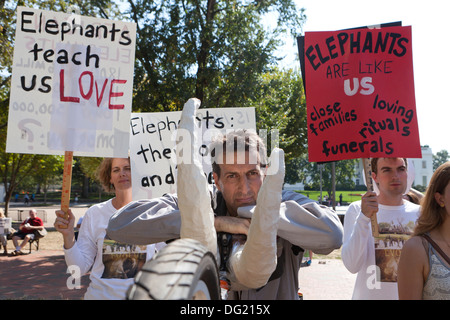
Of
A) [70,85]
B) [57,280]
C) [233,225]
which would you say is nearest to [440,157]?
[57,280]

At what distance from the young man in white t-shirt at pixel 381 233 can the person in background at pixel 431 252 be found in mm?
388

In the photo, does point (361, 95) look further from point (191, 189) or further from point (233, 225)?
point (191, 189)

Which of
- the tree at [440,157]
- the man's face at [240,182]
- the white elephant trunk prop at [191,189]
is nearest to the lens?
the white elephant trunk prop at [191,189]

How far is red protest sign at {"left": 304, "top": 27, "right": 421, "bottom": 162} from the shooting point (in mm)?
3170

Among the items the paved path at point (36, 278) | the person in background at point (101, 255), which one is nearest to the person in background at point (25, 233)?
the paved path at point (36, 278)

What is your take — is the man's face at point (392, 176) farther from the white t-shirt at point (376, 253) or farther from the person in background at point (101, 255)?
the person in background at point (101, 255)

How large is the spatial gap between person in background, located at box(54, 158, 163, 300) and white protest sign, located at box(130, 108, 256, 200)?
0.50m

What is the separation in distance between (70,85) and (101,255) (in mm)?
1231

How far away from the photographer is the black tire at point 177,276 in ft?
3.23

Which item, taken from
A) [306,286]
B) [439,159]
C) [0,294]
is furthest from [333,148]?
[439,159]

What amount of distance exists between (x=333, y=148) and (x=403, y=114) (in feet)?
Result: 1.92

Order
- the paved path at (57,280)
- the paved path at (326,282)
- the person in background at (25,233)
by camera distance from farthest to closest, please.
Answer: the person in background at (25,233) < the paved path at (57,280) < the paved path at (326,282)

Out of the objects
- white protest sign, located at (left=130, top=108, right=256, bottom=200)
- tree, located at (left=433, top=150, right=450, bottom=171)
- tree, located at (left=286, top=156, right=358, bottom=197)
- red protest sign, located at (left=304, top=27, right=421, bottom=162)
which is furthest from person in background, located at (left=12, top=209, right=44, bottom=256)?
tree, located at (left=433, top=150, right=450, bottom=171)

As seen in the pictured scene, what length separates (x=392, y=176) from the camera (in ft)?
10.7
